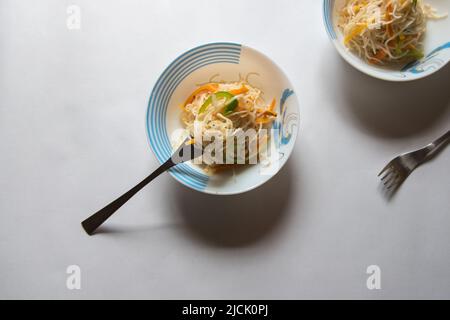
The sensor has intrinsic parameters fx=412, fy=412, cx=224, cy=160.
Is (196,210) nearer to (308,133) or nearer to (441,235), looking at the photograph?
(308,133)

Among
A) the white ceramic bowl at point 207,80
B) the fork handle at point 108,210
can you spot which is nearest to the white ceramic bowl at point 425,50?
the white ceramic bowl at point 207,80

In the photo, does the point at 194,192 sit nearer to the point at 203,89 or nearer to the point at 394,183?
the point at 203,89

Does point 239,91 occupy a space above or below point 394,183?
above

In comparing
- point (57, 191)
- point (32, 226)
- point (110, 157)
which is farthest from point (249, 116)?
point (32, 226)

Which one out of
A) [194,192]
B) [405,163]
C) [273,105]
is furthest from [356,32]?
[194,192]

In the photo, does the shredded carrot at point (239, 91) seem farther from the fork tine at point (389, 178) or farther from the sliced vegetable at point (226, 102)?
→ the fork tine at point (389, 178)

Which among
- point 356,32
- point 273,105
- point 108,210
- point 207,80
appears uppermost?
point 356,32

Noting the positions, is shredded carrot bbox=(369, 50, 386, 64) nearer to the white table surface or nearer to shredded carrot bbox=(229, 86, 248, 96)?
the white table surface
